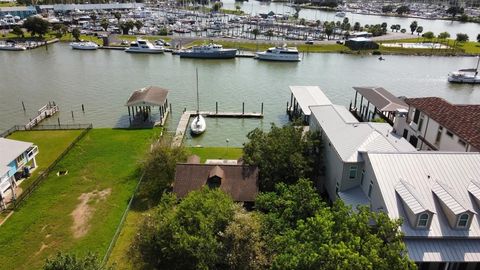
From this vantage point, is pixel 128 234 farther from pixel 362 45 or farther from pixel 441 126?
pixel 362 45

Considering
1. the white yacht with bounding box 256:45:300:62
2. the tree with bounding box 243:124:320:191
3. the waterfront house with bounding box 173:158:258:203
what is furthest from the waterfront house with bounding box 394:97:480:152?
the white yacht with bounding box 256:45:300:62

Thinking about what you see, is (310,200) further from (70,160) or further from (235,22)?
(235,22)

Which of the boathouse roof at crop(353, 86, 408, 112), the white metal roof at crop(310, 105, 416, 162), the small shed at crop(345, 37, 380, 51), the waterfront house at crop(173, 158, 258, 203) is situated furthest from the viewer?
the small shed at crop(345, 37, 380, 51)

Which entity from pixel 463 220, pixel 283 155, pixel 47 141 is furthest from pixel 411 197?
pixel 47 141

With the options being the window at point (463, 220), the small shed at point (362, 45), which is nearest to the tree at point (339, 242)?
the window at point (463, 220)

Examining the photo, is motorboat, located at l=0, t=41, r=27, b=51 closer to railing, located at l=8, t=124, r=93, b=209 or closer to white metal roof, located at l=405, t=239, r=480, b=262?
railing, located at l=8, t=124, r=93, b=209

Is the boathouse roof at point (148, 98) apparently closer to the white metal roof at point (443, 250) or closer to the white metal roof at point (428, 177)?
the white metal roof at point (428, 177)
